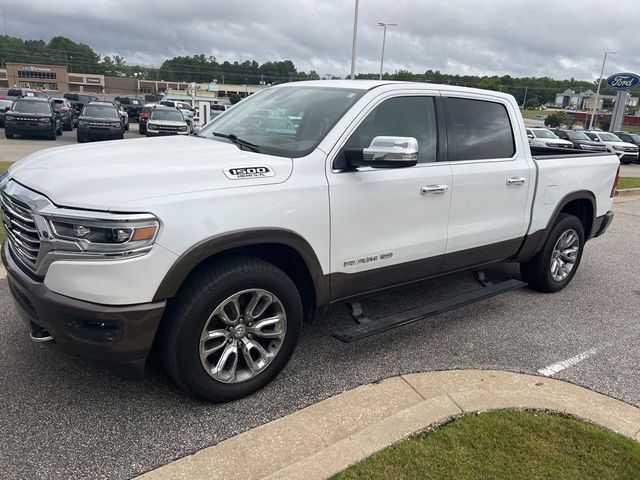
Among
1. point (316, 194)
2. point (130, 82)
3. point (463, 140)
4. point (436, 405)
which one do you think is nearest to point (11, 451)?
point (316, 194)

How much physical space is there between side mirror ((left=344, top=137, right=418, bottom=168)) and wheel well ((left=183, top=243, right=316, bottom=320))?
0.71m

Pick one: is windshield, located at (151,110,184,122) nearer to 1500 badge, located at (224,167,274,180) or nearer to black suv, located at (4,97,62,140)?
black suv, located at (4,97,62,140)

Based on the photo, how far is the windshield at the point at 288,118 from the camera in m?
3.44

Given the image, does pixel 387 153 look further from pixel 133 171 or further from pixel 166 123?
pixel 166 123

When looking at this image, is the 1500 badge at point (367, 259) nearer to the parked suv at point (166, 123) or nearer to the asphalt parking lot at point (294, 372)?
the asphalt parking lot at point (294, 372)

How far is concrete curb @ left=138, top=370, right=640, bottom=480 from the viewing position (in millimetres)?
2590

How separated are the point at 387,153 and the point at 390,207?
1.79ft

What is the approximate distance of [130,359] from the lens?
2717 mm

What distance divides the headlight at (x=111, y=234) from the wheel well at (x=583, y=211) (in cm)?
445

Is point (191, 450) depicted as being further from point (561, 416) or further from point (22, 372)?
point (561, 416)

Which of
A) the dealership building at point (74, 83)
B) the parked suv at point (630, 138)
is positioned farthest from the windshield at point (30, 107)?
the dealership building at point (74, 83)

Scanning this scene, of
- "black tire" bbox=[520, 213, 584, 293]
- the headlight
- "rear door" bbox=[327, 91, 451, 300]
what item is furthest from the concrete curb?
"black tire" bbox=[520, 213, 584, 293]

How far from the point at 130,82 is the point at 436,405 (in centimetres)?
12765

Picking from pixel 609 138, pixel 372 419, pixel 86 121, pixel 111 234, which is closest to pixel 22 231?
pixel 111 234
